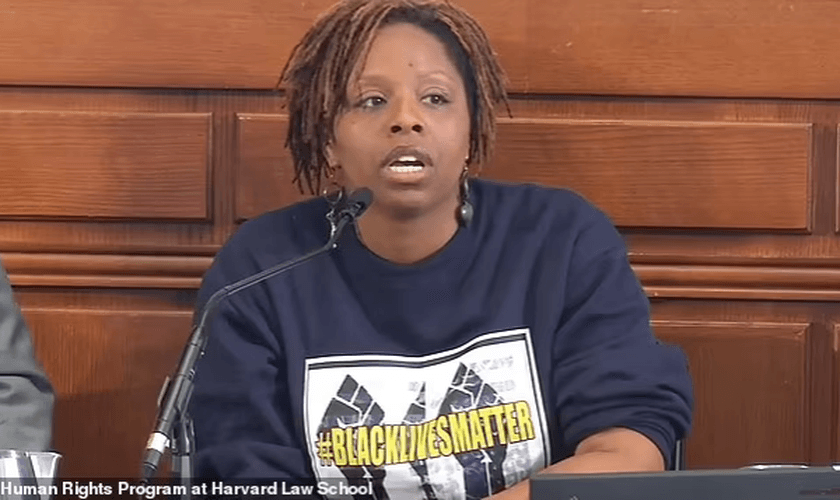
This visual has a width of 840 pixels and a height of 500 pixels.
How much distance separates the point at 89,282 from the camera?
2.14 meters

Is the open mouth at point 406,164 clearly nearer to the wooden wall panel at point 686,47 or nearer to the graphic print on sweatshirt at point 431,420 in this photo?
the graphic print on sweatshirt at point 431,420

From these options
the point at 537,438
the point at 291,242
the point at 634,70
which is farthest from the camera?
the point at 634,70

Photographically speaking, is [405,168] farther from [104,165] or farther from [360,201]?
[104,165]

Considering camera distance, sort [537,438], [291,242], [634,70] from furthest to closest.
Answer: [634,70]
[291,242]
[537,438]

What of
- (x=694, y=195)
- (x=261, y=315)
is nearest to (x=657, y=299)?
(x=694, y=195)

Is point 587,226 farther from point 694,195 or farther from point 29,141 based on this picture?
point 29,141

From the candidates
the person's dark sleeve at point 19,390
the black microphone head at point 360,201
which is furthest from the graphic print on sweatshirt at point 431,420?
the person's dark sleeve at point 19,390

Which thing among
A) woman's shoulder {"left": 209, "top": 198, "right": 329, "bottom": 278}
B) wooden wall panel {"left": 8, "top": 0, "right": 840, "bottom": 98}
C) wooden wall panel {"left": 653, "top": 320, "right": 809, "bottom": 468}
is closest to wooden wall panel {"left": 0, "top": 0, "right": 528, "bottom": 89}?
wooden wall panel {"left": 8, "top": 0, "right": 840, "bottom": 98}

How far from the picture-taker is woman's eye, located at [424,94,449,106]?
68.7 inches

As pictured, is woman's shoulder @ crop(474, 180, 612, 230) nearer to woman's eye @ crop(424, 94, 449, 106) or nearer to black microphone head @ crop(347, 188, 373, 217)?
woman's eye @ crop(424, 94, 449, 106)

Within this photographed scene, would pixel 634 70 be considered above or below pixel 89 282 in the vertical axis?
above

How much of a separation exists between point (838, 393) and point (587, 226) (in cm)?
61

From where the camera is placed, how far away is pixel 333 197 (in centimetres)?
186

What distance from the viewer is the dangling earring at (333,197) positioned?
5.79ft
